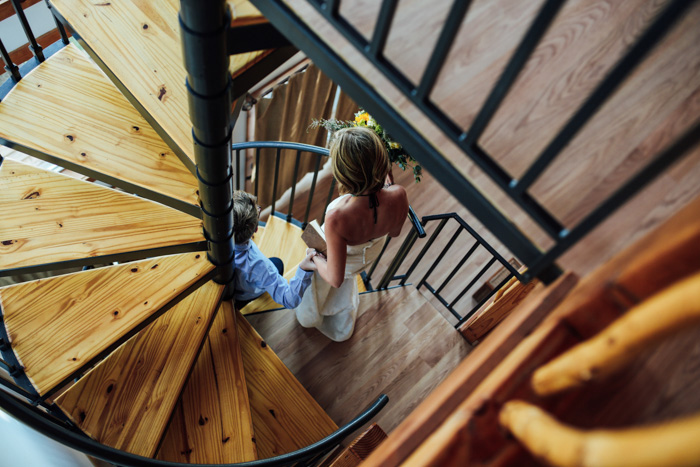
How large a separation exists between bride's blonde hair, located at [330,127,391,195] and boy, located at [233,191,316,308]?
665mm

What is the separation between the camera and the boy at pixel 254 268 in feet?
8.04

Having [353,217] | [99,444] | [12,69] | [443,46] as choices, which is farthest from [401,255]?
[12,69]

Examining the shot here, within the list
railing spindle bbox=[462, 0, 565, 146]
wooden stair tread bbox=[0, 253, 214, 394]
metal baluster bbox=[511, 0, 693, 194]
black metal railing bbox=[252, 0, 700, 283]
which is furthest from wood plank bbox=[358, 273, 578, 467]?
wooden stair tread bbox=[0, 253, 214, 394]

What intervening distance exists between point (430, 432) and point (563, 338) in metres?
0.35

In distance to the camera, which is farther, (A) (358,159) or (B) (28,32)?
(B) (28,32)

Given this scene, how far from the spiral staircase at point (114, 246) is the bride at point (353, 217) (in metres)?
0.47

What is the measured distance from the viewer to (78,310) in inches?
81.2

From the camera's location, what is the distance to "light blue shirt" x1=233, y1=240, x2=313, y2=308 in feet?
8.39

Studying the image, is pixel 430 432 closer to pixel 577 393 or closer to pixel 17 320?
pixel 577 393

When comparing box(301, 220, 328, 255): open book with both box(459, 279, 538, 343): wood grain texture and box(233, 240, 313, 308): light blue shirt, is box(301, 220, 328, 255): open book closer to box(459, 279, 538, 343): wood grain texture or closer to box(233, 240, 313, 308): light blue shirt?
box(233, 240, 313, 308): light blue shirt


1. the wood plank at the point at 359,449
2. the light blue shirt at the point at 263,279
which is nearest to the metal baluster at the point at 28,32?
the light blue shirt at the point at 263,279

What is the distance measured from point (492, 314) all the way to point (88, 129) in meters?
2.66

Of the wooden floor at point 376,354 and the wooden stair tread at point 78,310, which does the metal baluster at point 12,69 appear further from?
the wooden floor at point 376,354

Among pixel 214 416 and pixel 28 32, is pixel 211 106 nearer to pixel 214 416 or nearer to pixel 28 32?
pixel 28 32
